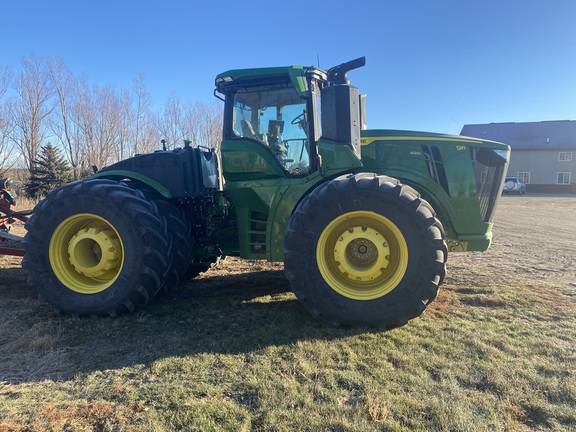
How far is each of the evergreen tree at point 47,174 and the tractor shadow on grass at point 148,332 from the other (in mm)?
21392

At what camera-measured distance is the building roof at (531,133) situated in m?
45.6

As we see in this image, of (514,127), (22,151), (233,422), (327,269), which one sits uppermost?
(514,127)

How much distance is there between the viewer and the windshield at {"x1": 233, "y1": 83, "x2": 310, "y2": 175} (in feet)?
14.8

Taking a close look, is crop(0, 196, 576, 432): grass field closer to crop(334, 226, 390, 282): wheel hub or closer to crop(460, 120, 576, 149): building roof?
crop(334, 226, 390, 282): wheel hub

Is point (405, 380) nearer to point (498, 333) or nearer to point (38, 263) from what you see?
point (498, 333)

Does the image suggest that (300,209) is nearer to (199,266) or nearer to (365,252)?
(365,252)

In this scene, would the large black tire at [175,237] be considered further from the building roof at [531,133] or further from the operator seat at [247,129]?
the building roof at [531,133]

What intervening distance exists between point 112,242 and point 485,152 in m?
4.43

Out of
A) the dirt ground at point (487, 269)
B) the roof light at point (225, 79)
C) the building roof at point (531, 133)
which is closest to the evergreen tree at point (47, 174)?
the dirt ground at point (487, 269)

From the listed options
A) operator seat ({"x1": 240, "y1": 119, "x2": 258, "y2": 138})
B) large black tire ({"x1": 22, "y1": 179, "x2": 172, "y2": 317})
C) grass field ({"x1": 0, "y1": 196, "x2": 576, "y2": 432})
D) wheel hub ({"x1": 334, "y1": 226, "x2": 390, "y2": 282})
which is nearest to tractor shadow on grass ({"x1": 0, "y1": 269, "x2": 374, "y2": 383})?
→ grass field ({"x1": 0, "y1": 196, "x2": 576, "y2": 432})

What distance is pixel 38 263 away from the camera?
4.30 meters

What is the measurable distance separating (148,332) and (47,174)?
2380 centimetres

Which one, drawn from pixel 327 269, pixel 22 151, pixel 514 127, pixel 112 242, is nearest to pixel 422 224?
pixel 327 269

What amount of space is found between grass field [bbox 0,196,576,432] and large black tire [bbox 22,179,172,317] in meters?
0.25
